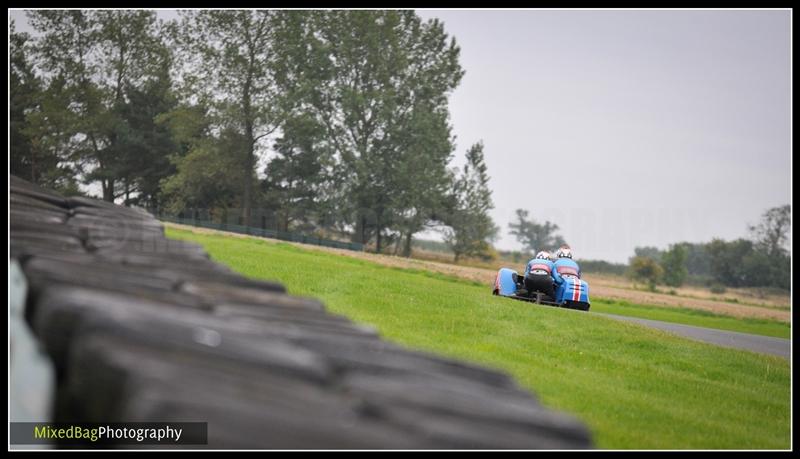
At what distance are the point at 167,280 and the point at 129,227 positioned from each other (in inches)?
91.9

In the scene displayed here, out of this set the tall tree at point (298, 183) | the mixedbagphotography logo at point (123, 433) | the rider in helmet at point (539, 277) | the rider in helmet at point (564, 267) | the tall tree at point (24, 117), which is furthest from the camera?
the tall tree at point (298, 183)

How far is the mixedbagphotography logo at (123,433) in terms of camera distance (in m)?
1.97

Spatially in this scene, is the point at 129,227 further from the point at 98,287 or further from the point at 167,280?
the point at 98,287

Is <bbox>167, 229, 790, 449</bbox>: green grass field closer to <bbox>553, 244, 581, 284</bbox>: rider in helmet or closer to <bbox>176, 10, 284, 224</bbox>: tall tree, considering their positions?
<bbox>553, 244, 581, 284</bbox>: rider in helmet

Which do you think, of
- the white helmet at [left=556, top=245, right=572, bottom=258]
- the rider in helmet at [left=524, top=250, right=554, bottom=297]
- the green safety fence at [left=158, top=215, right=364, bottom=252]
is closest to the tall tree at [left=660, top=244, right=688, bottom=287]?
the green safety fence at [left=158, top=215, right=364, bottom=252]

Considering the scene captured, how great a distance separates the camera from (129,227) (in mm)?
5422

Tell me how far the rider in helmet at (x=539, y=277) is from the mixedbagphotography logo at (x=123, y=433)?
48.2 ft

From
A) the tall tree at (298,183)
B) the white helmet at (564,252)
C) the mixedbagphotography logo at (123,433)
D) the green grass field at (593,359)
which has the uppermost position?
the tall tree at (298,183)

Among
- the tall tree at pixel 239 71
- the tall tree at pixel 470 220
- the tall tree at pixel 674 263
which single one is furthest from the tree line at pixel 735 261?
the tall tree at pixel 239 71

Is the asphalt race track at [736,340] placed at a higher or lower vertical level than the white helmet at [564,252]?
lower

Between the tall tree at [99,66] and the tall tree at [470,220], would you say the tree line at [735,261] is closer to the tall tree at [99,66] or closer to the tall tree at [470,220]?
the tall tree at [470,220]

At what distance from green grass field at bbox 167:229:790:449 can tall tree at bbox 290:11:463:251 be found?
113ft

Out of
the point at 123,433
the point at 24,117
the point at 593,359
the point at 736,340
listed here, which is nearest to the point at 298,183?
the point at 24,117

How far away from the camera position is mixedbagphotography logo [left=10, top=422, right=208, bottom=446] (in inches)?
77.4
